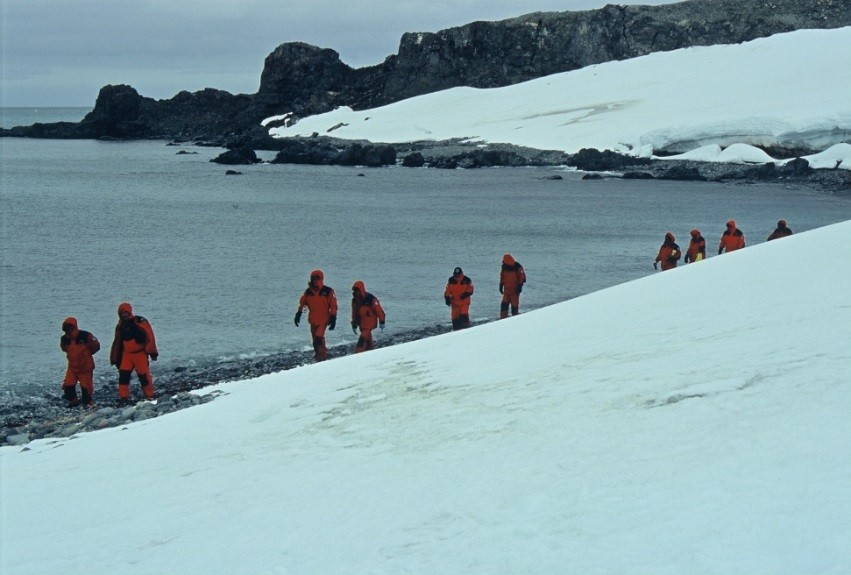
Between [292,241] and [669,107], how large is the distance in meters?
34.3

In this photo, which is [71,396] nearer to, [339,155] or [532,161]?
[532,161]

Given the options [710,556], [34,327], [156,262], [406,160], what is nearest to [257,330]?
[34,327]

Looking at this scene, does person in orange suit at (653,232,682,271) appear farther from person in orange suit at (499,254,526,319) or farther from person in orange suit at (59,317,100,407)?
person in orange suit at (59,317,100,407)

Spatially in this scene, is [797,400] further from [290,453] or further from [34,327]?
[34,327]

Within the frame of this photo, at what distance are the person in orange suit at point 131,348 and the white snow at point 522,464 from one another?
10.2 feet

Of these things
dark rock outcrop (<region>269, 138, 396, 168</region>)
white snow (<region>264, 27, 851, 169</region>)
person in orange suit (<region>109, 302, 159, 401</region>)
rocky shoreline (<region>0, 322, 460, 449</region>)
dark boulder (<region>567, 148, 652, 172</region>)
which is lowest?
rocky shoreline (<region>0, 322, 460, 449</region>)

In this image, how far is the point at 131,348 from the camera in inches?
443

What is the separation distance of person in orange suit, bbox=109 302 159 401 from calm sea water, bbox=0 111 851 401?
2.11 metres

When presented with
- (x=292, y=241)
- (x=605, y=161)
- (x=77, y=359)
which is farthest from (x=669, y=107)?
(x=77, y=359)

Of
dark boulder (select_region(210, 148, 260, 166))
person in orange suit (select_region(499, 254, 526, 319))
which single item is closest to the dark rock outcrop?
dark boulder (select_region(210, 148, 260, 166))

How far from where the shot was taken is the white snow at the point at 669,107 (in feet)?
159

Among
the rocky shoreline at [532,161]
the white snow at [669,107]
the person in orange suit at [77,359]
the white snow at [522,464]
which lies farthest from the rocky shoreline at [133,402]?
the white snow at [669,107]

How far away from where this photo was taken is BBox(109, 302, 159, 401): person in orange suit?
36.7 feet

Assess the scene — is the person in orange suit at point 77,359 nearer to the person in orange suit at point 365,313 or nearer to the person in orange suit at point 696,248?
the person in orange suit at point 365,313
